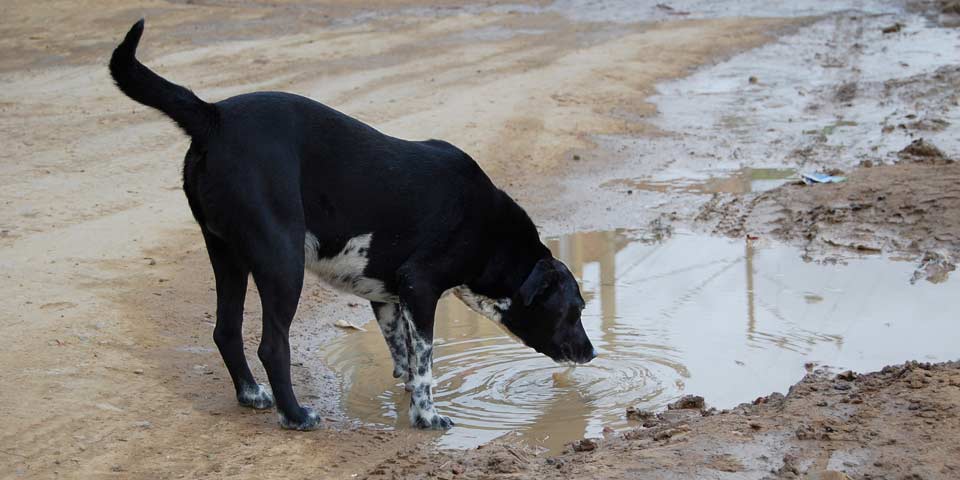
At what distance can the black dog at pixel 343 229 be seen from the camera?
210 inches

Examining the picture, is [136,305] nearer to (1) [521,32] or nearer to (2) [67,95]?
(2) [67,95]

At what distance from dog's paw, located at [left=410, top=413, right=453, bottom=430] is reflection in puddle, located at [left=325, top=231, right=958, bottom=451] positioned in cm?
6

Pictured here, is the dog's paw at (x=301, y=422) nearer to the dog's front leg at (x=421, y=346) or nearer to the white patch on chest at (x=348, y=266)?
the dog's front leg at (x=421, y=346)

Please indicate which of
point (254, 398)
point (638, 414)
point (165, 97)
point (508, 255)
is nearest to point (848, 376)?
point (638, 414)

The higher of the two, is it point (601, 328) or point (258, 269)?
point (258, 269)

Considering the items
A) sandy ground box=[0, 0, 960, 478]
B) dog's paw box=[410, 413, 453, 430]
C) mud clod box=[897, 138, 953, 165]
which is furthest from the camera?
mud clod box=[897, 138, 953, 165]

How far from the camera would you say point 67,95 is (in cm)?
1394

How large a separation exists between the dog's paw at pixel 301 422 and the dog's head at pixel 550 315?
3.72 feet

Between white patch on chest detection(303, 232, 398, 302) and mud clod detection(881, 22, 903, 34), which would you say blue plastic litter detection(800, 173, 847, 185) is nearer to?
white patch on chest detection(303, 232, 398, 302)

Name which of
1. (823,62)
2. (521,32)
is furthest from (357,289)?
(521,32)

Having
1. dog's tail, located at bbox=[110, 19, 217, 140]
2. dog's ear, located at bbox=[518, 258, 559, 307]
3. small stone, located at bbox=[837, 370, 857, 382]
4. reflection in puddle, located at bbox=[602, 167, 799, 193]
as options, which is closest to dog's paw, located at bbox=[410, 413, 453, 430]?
dog's ear, located at bbox=[518, 258, 559, 307]

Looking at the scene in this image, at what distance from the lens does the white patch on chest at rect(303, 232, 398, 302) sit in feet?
18.7

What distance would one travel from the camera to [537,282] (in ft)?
19.8

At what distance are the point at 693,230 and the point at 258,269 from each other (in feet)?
16.3
